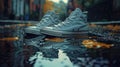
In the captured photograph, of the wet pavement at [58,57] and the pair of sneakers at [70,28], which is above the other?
the pair of sneakers at [70,28]

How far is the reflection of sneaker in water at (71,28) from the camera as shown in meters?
1.86

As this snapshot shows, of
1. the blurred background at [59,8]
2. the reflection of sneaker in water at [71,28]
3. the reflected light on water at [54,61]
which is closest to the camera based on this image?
the reflected light on water at [54,61]

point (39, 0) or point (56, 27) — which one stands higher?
point (39, 0)

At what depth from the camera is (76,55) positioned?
119 centimetres

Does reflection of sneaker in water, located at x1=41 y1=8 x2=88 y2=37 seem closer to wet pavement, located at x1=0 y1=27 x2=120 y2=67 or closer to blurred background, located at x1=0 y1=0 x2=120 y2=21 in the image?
wet pavement, located at x1=0 y1=27 x2=120 y2=67

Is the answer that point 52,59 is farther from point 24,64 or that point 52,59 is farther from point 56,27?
point 56,27

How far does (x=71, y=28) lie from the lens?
1874 millimetres

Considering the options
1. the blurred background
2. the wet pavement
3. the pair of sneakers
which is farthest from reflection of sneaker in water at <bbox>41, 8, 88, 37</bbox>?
the blurred background

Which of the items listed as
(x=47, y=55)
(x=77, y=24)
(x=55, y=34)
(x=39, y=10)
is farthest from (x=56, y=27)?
(x=39, y=10)

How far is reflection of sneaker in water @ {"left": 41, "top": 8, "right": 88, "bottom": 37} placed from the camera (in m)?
1.86

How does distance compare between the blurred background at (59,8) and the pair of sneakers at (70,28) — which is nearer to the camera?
the pair of sneakers at (70,28)

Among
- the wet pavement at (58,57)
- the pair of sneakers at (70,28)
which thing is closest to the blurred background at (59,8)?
the pair of sneakers at (70,28)

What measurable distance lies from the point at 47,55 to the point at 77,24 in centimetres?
77

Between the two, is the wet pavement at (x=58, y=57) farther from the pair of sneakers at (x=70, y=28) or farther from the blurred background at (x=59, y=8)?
the blurred background at (x=59, y=8)
